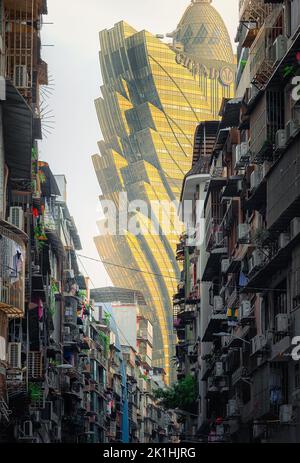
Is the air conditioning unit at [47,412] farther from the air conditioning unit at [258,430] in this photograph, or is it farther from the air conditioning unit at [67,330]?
the air conditioning unit at [258,430]

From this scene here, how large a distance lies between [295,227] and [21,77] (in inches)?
546

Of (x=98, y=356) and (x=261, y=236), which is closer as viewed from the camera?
(x=261, y=236)

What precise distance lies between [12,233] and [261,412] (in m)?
13.3

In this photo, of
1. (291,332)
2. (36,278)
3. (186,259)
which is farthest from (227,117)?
(186,259)

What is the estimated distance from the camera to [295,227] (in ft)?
150

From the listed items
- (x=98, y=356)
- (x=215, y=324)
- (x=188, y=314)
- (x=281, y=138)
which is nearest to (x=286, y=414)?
(x=281, y=138)

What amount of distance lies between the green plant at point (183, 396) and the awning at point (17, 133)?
50.1 meters

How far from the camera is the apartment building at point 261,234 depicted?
47.1 meters

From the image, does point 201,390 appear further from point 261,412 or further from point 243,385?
point 261,412

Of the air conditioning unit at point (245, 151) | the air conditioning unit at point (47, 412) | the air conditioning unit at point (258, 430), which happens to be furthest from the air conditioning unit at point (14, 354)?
the air conditioning unit at point (47, 412)

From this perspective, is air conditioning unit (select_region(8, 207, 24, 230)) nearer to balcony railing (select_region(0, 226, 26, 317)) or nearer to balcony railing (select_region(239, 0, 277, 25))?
balcony railing (select_region(0, 226, 26, 317))

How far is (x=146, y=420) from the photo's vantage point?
200 meters

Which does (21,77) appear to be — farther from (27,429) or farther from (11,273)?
(27,429)

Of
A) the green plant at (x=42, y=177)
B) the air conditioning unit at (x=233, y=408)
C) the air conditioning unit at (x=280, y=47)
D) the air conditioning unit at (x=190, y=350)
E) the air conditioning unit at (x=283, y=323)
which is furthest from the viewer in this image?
the air conditioning unit at (x=190, y=350)
